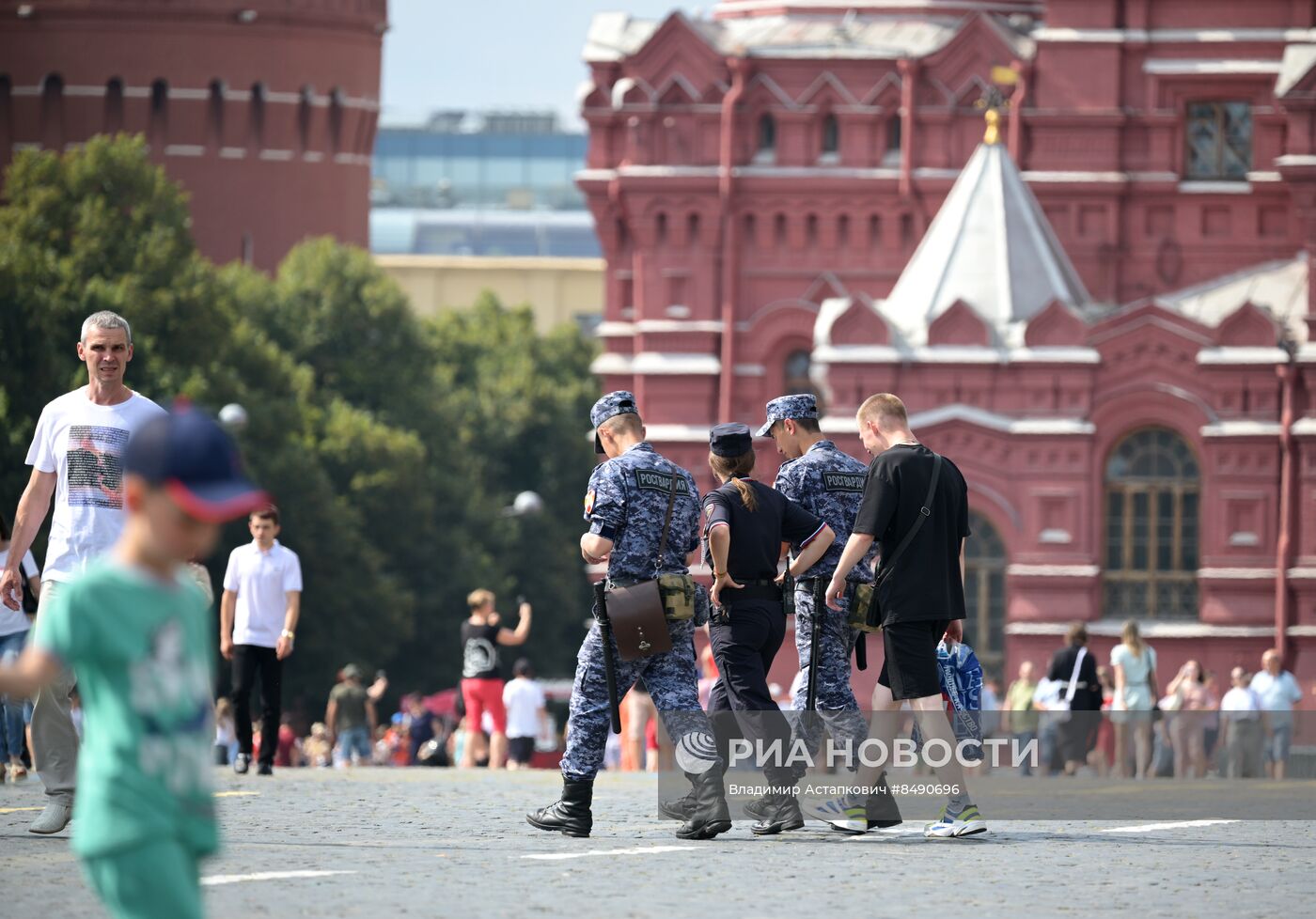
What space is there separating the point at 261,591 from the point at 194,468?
1023 cm

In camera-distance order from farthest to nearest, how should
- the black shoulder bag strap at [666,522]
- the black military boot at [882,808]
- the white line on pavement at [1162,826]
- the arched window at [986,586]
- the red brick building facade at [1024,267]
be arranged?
the arched window at [986,586], the red brick building facade at [1024,267], the white line on pavement at [1162,826], the black military boot at [882,808], the black shoulder bag strap at [666,522]

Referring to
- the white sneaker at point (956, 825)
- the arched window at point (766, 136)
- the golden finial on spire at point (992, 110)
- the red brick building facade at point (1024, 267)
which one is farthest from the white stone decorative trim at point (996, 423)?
the white sneaker at point (956, 825)

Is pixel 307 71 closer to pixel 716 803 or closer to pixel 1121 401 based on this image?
pixel 1121 401

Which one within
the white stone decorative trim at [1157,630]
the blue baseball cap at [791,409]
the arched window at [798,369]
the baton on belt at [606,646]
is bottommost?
the baton on belt at [606,646]

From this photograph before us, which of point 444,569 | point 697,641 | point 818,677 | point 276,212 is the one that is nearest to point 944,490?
point 818,677

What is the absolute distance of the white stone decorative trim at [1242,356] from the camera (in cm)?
4178

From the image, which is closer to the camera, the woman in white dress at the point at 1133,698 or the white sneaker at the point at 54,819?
the white sneaker at the point at 54,819

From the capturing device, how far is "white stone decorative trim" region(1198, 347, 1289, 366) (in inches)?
1645

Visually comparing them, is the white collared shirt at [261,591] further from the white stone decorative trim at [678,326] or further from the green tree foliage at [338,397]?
the white stone decorative trim at [678,326]

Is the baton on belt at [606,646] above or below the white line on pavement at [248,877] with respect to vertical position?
above

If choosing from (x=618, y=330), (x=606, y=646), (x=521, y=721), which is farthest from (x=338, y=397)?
(x=606, y=646)

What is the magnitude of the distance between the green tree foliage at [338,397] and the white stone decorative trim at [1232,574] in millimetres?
13778

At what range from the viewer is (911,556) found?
1295cm

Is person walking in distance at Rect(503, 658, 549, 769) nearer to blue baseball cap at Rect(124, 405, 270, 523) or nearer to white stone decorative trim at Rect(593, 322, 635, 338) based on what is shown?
blue baseball cap at Rect(124, 405, 270, 523)
